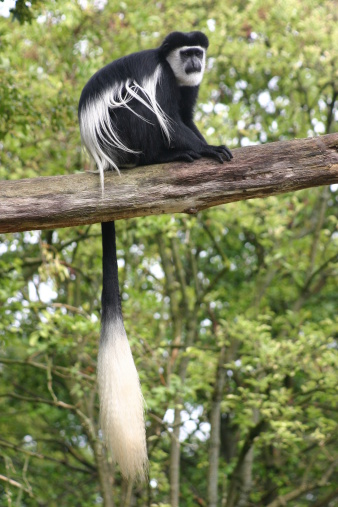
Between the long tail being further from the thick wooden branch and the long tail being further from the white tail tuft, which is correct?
the thick wooden branch

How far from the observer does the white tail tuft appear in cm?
231

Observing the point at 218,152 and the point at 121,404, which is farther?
the point at 121,404

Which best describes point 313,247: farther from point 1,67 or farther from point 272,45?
point 1,67

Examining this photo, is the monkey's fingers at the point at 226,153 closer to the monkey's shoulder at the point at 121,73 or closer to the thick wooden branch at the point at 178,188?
the thick wooden branch at the point at 178,188

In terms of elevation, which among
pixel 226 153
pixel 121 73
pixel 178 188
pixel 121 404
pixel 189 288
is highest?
pixel 121 73

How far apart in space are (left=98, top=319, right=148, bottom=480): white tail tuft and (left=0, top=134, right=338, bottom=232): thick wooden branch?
60cm

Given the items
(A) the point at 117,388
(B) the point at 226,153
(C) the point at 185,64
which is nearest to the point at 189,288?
(C) the point at 185,64

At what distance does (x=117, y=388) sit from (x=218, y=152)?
3.03 ft

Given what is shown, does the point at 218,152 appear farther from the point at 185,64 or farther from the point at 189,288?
the point at 189,288

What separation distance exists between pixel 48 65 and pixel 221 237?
6.67ft

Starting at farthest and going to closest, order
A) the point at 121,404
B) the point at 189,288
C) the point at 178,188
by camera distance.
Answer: the point at 189,288
the point at 121,404
the point at 178,188

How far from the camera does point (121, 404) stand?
2.45 metres

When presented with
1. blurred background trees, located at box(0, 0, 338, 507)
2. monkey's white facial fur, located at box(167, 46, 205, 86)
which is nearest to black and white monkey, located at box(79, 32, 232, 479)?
monkey's white facial fur, located at box(167, 46, 205, 86)

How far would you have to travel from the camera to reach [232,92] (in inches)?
232
